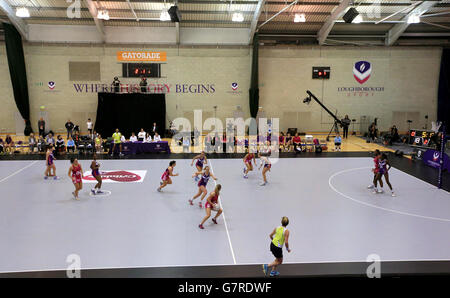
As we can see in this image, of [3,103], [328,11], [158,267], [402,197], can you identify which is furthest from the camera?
[3,103]

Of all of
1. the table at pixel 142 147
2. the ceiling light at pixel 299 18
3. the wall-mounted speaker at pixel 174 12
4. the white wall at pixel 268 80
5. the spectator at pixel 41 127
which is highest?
the ceiling light at pixel 299 18

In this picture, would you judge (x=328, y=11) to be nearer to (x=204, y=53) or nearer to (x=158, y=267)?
(x=204, y=53)

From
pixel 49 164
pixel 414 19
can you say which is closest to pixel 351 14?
pixel 414 19

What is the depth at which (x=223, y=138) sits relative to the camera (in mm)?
22953

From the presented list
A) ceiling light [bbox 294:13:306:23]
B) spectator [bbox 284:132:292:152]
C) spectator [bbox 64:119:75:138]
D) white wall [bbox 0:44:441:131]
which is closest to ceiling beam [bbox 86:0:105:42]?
white wall [bbox 0:44:441:131]

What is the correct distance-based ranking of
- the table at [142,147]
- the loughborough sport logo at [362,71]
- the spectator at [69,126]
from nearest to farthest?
the table at [142,147]
the spectator at [69,126]
the loughborough sport logo at [362,71]

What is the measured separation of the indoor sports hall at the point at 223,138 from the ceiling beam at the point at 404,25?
0.39 feet

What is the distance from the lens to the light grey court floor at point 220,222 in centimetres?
903

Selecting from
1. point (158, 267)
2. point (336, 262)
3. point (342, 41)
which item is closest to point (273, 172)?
point (336, 262)

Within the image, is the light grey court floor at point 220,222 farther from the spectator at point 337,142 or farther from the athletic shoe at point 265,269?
the spectator at point 337,142

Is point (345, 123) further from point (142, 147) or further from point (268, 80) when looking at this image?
point (142, 147)

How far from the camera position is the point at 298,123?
31.0 m

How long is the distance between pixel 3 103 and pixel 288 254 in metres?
28.0

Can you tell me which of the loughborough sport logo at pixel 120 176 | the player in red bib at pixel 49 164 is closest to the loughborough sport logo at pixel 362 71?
the loughborough sport logo at pixel 120 176
